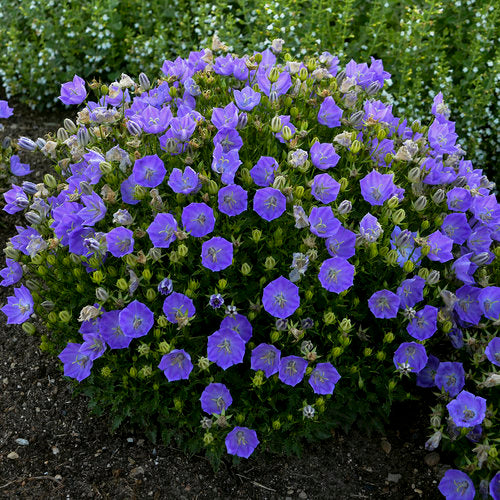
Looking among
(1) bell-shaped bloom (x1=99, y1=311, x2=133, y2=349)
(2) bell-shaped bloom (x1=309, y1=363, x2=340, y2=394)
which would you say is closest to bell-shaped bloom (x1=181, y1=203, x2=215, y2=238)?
(1) bell-shaped bloom (x1=99, y1=311, x2=133, y2=349)

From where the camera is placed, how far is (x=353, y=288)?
318 cm

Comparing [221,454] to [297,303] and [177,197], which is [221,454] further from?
[177,197]

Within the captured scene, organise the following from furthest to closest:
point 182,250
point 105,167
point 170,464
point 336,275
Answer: point 170,464 → point 105,167 → point 336,275 → point 182,250

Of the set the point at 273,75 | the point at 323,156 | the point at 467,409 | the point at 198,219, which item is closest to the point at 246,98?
the point at 273,75

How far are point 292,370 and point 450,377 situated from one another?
2.78ft

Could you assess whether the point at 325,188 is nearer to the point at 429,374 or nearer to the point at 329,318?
the point at 329,318

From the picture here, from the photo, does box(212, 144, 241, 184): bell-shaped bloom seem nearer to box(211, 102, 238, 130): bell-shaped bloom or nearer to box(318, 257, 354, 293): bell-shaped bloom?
box(211, 102, 238, 130): bell-shaped bloom

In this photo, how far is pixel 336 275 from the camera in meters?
2.92

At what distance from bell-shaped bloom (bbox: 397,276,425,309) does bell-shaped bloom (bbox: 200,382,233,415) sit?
3.15 feet

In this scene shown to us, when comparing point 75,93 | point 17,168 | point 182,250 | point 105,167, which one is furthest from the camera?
point 17,168

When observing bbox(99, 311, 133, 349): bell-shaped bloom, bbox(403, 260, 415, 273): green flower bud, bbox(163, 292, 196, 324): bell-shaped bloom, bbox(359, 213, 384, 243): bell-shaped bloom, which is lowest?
bbox(99, 311, 133, 349): bell-shaped bloom

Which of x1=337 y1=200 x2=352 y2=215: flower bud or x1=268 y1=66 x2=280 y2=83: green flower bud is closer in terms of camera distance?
x1=337 y1=200 x2=352 y2=215: flower bud

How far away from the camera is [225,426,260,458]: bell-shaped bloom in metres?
2.95

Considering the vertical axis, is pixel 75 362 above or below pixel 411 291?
below
